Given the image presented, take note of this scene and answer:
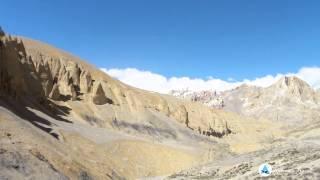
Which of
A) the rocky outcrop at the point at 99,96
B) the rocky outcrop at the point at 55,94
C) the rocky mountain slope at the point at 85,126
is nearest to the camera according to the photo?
the rocky mountain slope at the point at 85,126

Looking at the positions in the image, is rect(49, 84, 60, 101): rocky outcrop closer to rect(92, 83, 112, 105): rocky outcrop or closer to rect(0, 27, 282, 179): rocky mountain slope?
rect(0, 27, 282, 179): rocky mountain slope

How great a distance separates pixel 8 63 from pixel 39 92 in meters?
13.0

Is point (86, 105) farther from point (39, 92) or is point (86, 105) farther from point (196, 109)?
point (196, 109)

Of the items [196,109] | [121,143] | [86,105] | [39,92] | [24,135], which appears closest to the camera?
[24,135]

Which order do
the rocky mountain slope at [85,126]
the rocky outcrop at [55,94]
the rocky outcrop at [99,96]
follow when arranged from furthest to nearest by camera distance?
the rocky outcrop at [99,96] < the rocky outcrop at [55,94] < the rocky mountain slope at [85,126]

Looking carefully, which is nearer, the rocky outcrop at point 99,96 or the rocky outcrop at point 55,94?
the rocky outcrop at point 55,94

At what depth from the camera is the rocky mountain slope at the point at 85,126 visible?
42125 mm

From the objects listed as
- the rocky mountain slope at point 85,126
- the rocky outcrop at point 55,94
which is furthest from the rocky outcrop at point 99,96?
the rocky outcrop at point 55,94

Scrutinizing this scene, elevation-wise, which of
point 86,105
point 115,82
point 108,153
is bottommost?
point 108,153

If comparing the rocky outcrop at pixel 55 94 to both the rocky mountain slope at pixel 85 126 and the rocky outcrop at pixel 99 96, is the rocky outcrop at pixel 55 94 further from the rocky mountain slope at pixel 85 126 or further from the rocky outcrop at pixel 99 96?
the rocky outcrop at pixel 99 96

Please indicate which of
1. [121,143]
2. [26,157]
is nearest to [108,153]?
[121,143]

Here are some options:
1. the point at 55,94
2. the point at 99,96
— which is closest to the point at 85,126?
the point at 55,94

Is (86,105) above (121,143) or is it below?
above

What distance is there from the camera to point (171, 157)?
227 ft
